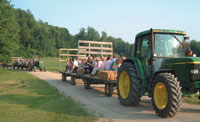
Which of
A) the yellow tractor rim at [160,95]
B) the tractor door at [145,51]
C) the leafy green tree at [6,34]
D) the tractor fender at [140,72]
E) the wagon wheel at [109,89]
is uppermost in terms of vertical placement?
the leafy green tree at [6,34]

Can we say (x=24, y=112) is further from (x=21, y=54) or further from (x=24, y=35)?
(x=24, y=35)

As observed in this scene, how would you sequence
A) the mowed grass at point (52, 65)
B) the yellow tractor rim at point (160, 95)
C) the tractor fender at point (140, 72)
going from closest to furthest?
the yellow tractor rim at point (160, 95) → the tractor fender at point (140, 72) → the mowed grass at point (52, 65)

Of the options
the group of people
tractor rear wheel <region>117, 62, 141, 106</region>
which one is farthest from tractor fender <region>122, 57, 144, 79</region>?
the group of people

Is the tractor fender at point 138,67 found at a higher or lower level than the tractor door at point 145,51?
lower

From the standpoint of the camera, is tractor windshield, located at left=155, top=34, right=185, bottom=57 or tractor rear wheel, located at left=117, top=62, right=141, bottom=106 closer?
tractor windshield, located at left=155, top=34, right=185, bottom=57

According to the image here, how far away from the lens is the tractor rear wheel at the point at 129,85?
7.44 metres

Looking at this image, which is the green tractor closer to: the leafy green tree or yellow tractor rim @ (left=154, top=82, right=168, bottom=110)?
yellow tractor rim @ (left=154, top=82, right=168, bottom=110)

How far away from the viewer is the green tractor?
5986 millimetres

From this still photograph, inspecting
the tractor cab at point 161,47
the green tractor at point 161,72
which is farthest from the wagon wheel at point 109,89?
the tractor cab at point 161,47

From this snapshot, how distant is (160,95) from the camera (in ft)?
21.0

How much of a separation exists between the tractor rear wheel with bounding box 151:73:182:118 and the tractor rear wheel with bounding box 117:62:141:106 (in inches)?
38.4

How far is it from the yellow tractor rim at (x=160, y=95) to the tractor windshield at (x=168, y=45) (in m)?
1.27

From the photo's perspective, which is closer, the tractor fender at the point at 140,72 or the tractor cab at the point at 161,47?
the tractor cab at the point at 161,47

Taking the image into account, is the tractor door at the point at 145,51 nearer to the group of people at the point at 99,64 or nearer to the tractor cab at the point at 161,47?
the tractor cab at the point at 161,47
